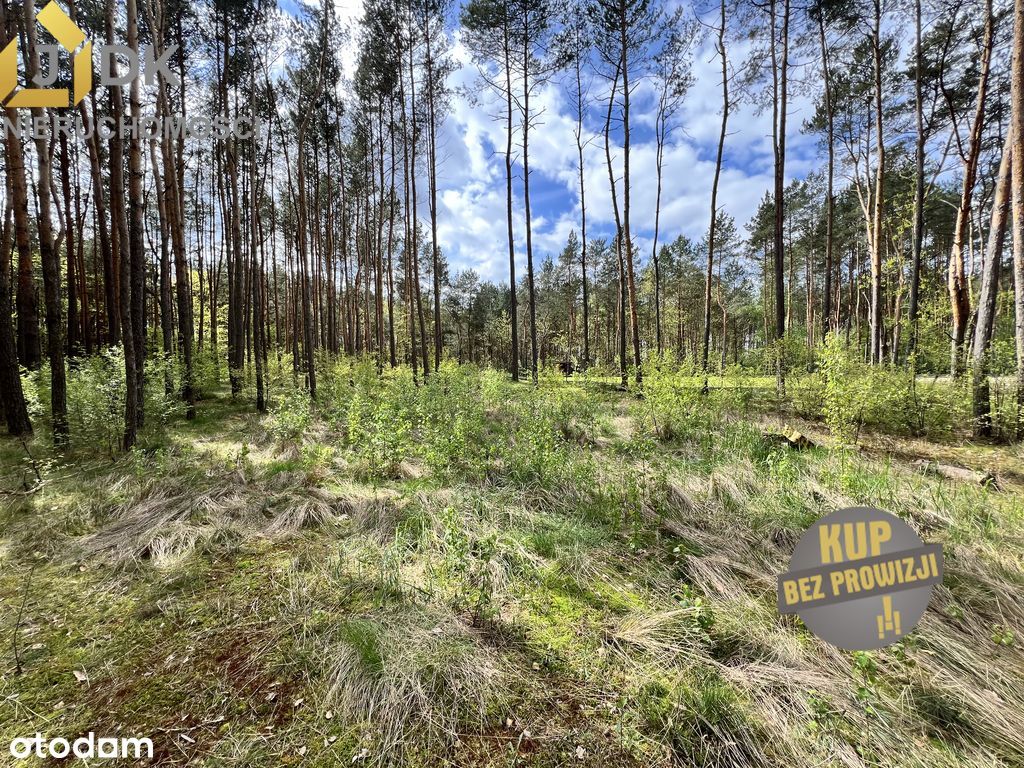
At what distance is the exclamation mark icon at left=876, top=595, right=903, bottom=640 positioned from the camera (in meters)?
1.52

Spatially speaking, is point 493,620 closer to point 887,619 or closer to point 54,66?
point 887,619

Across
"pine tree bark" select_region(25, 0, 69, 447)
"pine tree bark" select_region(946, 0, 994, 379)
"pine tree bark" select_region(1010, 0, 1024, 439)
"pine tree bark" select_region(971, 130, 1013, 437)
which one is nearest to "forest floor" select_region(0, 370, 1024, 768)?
"pine tree bark" select_region(971, 130, 1013, 437)

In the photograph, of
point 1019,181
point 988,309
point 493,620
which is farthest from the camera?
point 988,309

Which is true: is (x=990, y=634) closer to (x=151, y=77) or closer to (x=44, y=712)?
(x=44, y=712)

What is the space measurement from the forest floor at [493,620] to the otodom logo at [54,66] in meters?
5.77

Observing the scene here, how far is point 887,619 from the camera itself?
153 cm

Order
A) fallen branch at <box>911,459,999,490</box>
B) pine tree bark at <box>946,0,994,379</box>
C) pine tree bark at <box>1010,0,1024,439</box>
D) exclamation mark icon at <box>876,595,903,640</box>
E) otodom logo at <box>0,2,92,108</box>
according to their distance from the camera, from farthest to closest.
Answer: pine tree bark at <box>946,0,994,379</box>, otodom logo at <box>0,2,92,108</box>, pine tree bark at <box>1010,0,1024,439</box>, fallen branch at <box>911,459,999,490</box>, exclamation mark icon at <box>876,595,903,640</box>

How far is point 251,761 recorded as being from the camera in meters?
1.52

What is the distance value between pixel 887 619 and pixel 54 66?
16.6 metres

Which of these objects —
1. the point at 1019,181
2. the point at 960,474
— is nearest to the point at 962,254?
the point at 1019,181

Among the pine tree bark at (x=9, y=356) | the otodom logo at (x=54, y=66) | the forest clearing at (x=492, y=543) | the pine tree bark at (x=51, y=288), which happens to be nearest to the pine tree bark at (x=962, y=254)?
the forest clearing at (x=492, y=543)

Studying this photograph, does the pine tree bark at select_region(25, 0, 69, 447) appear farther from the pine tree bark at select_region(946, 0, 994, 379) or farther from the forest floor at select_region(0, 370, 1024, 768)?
the pine tree bark at select_region(946, 0, 994, 379)

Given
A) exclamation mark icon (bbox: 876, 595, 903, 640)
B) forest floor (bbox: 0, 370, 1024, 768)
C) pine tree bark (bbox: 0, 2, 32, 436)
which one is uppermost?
pine tree bark (bbox: 0, 2, 32, 436)

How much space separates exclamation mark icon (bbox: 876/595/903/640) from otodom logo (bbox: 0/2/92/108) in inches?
426
